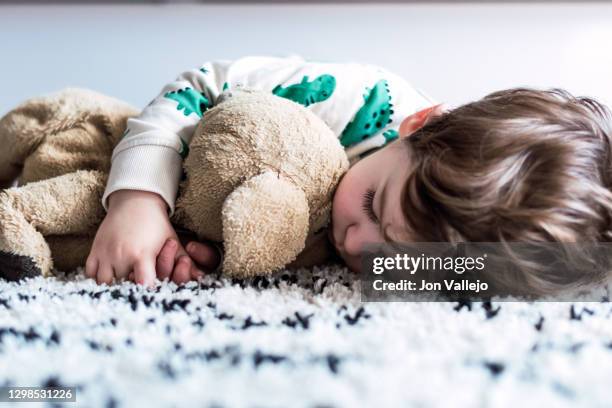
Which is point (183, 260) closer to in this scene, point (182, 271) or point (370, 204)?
point (182, 271)

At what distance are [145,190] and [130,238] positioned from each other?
77 millimetres

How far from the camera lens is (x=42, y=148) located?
0.99 metres

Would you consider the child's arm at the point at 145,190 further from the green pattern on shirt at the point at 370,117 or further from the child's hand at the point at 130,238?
the green pattern on shirt at the point at 370,117

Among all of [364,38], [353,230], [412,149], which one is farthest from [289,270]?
[364,38]

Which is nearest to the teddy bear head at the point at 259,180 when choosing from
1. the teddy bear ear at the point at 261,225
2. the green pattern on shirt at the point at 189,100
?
the teddy bear ear at the point at 261,225

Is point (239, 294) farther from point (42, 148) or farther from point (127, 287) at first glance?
point (42, 148)

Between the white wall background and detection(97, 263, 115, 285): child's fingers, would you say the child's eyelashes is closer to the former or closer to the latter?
detection(97, 263, 115, 285): child's fingers

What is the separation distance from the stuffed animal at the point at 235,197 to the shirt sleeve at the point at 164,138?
0.11 feet

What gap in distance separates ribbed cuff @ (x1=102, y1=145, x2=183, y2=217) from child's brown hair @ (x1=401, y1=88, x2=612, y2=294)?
32cm

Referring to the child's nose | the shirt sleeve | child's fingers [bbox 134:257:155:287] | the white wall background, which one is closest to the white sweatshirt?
the shirt sleeve

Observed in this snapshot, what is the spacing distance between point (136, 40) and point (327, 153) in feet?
4.24

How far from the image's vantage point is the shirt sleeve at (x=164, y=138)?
2.85ft

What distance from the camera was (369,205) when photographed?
82 centimetres

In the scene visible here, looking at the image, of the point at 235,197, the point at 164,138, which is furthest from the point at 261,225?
the point at 164,138
